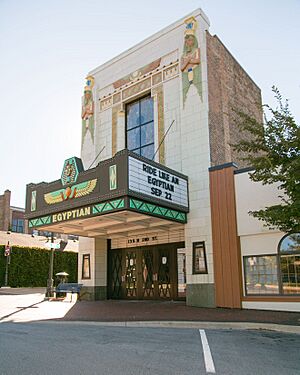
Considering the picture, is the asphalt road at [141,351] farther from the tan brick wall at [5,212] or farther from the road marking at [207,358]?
the tan brick wall at [5,212]

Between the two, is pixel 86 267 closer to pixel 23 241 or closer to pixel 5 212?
pixel 23 241

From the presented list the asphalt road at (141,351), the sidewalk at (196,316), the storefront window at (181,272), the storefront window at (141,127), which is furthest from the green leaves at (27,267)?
the asphalt road at (141,351)

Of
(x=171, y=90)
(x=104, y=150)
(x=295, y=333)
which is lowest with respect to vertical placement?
(x=295, y=333)

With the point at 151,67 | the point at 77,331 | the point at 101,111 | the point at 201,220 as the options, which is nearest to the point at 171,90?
the point at 151,67

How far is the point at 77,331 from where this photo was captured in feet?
34.1

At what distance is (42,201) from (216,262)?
7781 millimetres

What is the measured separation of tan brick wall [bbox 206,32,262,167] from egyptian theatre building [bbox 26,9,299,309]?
0.27 ft

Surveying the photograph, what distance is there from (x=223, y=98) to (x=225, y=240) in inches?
289

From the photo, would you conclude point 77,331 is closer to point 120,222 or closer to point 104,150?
point 120,222

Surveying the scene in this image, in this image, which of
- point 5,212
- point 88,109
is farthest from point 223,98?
point 5,212

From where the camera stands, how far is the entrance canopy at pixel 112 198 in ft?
46.8

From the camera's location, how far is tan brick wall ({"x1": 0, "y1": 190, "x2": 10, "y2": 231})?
50.8m

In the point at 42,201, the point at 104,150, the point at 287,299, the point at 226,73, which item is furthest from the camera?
the point at 104,150

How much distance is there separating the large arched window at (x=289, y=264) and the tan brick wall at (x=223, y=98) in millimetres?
4019
